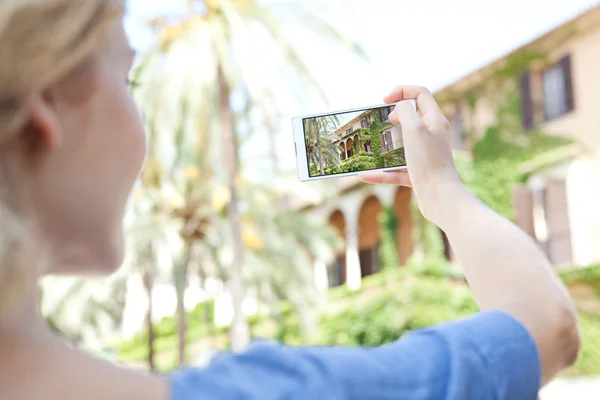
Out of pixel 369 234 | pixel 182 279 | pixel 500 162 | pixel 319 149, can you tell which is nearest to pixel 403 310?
pixel 500 162

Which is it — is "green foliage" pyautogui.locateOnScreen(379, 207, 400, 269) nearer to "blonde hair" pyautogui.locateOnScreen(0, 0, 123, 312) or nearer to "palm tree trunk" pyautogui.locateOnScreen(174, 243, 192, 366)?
"palm tree trunk" pyautogui.locateOnScreen(174, 243, 192, 366)

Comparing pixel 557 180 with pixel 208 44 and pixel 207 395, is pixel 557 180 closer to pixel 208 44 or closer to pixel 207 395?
pixel 208 44

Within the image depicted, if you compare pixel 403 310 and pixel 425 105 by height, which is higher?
pixel 425 105

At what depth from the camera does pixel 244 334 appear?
13.4 metres

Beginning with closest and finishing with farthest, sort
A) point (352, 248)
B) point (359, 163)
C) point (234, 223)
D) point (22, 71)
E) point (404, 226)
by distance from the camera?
point (22, 71) < point (359, 163) < point (234, 223) < point (404, 226) < point (352, 248)

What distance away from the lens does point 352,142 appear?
154 centimetres

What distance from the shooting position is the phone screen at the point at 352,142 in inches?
54.7

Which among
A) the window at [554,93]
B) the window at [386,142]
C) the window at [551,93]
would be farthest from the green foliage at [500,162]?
the window at [386,142]

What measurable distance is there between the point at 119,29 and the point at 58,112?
120mm

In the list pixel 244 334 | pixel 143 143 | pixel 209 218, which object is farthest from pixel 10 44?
pixel 209 218

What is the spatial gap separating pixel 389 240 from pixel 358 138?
61.0 feet

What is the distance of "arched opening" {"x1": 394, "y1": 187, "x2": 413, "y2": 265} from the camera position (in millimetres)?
20250

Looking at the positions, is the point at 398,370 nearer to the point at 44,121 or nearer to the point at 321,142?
the point at 44,121

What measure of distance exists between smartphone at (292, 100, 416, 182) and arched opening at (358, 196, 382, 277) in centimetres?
2317
